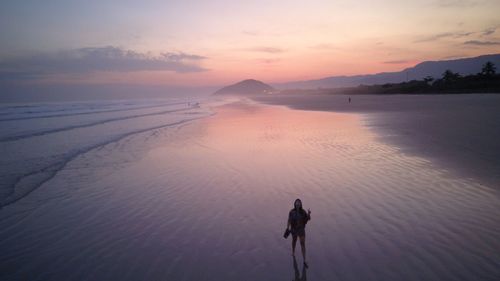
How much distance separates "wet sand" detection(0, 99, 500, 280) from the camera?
5980 mm

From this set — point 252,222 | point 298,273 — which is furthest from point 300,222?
point 252,222

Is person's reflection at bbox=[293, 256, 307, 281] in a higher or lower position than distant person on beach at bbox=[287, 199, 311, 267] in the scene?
lower

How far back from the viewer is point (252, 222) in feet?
26.4

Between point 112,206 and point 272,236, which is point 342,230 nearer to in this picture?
point 272,236

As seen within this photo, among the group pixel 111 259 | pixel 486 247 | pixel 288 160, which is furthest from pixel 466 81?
pixel 111 259

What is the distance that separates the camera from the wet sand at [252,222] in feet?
19.6

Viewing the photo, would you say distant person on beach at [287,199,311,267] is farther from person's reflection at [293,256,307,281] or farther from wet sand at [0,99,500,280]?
wet sand at [0,99,500,280]

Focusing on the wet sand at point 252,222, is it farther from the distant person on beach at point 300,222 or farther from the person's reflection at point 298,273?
the distant person on beach at point 300,222

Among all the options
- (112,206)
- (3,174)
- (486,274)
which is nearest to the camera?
(486,274)

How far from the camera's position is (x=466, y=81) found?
6781 cm

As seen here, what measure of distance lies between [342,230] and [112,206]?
6.92 meters

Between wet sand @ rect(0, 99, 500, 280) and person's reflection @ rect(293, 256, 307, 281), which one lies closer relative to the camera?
person's reflection @ rect(293, 256, 307, 281)

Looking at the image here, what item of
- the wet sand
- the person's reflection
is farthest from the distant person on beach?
the wet sand

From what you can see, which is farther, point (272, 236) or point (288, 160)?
point (288, 160)
